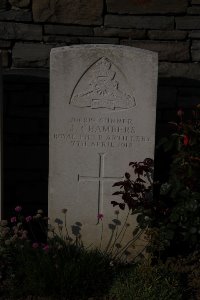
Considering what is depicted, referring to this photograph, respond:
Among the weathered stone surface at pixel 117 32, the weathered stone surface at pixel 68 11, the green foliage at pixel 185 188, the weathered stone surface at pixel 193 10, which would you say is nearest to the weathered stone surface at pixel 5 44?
the weathered stone surface at pixel 68 11

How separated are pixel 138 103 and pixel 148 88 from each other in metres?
0.14

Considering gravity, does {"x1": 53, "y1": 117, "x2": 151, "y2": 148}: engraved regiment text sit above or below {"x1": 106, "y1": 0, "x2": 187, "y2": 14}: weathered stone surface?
below

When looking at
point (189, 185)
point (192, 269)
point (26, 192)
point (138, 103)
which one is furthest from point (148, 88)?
point (26, 192)

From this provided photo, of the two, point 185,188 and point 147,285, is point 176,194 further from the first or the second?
point 147,285

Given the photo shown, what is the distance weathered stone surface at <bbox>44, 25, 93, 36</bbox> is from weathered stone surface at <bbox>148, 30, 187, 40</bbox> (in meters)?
0.59

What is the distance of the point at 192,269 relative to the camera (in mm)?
3920

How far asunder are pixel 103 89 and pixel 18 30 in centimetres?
135

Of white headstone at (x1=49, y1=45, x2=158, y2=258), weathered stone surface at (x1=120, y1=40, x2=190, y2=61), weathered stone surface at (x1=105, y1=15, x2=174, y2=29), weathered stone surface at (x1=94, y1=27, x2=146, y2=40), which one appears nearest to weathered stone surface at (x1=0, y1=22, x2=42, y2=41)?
weathered stone surface at (x1=94, y1=27, x2=146, y2=40)

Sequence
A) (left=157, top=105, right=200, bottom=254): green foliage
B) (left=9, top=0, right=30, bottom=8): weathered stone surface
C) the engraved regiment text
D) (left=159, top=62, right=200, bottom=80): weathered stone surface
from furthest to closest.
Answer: (left=159, top=62, right=200, bottom=80): weathered stone surface, (left=9, top=0, right=30, bottom=8): weathered stone surface, the engraved regiment text, (left=157, top=105, right=200, bottom=254): green foliage

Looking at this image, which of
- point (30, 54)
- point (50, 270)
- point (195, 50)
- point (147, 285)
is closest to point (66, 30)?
point (30, 54)

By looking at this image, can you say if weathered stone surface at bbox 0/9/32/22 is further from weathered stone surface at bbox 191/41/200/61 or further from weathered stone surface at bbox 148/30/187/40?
weathered stone surface at bbox 191/41/200/61

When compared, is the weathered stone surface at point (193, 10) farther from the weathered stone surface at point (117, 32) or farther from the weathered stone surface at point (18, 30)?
the weathered stone surface at point (18, 30)

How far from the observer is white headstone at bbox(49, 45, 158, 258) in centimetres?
382

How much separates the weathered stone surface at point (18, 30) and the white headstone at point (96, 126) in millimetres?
1011
